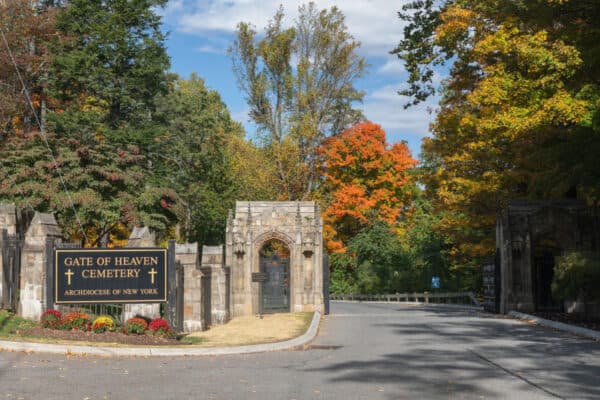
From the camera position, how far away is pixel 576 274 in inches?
952

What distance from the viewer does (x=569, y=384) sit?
12.6 meters

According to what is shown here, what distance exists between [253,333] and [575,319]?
40.9 ft

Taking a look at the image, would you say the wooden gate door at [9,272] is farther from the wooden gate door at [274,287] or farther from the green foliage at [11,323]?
the wooden gate door at [274,287]

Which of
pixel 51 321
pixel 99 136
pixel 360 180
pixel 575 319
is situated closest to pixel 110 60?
pixel 99 136

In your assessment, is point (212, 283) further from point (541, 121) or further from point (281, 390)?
point (281, 390)

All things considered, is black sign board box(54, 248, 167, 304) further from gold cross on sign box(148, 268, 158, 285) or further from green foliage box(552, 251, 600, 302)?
green foliage box(552, 251, 600, 302)

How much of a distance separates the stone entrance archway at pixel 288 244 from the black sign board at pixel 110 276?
14530 millimetres

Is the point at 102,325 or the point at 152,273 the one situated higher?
the point at 152,273

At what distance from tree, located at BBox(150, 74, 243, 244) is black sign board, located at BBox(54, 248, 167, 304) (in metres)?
21.2

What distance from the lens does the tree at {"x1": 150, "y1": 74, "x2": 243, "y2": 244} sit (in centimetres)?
4528

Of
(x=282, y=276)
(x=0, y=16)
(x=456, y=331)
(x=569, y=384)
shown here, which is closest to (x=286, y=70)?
(x=0, y=16)

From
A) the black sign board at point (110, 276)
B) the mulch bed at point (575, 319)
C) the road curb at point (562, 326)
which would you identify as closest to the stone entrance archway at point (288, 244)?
the road curb at point (562, 326)

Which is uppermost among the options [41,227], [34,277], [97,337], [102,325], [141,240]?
[41,227]

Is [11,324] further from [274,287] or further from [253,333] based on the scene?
[274,287]
